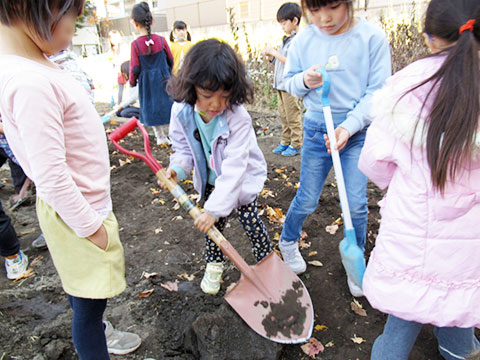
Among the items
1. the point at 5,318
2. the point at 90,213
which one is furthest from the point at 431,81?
the point at 5,318

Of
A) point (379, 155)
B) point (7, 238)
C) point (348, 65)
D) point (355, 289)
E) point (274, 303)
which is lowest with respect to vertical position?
point (355, 289)

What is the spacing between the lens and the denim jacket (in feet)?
6.11

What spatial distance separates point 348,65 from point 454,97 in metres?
0.97

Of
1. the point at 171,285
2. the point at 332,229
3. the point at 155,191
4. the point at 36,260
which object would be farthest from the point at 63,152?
the point at 155,191

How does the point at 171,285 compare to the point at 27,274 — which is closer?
the point at 171,285

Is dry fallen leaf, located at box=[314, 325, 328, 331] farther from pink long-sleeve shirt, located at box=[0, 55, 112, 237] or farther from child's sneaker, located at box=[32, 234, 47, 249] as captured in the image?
child's sneaker, located at box=[32, 234, 47, 249]

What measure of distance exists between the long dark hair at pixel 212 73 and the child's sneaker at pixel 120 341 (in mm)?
1401

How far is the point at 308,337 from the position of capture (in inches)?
74.6

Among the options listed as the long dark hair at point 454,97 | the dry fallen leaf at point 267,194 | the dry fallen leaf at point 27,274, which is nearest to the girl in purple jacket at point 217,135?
the long dark hair at point 454,97

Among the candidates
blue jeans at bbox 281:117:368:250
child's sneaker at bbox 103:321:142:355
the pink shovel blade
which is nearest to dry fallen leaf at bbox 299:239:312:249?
blue jeans at bbox 281:117:368:250

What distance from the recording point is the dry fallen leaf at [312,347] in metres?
1.94

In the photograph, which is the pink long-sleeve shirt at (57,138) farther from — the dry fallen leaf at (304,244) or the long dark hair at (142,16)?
the long dark hair at (142,16)

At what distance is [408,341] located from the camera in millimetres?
1445

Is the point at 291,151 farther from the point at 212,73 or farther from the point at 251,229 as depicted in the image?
the point at 212,73
